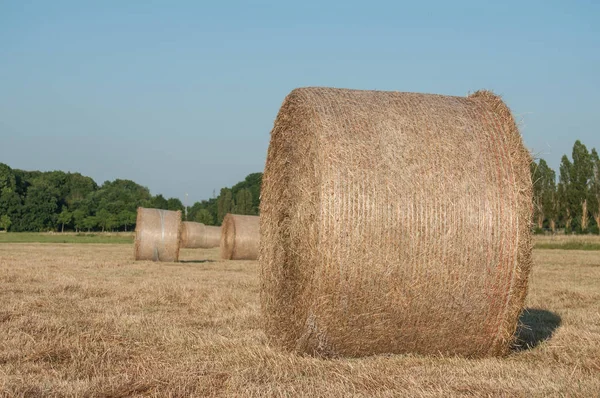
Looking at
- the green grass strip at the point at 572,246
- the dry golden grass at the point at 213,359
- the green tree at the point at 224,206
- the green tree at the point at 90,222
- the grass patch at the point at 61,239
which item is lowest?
the dry golden grass at the point at 213,359

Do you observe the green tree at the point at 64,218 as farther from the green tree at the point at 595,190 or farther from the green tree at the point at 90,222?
the green tree at the point at 595,190

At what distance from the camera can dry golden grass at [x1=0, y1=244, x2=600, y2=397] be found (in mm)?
4680

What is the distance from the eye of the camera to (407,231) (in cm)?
575

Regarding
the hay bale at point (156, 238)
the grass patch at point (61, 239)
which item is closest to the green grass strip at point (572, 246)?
the hay bale at point (156, 238)

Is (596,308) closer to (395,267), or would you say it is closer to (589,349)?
(589,349)

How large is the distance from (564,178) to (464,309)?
54849mm

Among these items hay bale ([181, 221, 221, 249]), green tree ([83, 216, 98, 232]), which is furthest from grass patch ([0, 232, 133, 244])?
green tree ([83, 216, 98, 232])

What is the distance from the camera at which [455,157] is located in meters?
6.04

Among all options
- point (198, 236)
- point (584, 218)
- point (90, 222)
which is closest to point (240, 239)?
point (198, 236)

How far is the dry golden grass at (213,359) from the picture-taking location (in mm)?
4680

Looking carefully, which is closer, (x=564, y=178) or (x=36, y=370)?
(x=36, y=370)

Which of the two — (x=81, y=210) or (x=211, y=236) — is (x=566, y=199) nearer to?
(x=211, y=236)

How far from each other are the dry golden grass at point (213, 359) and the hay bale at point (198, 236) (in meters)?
22.0

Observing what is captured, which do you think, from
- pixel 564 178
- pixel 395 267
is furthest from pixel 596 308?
pixel 564 178
